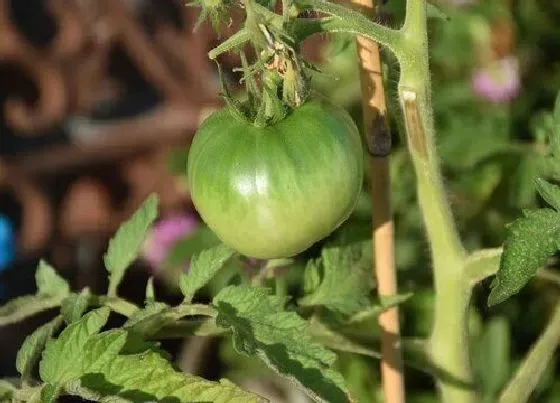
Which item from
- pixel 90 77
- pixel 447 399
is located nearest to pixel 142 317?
pixel 447 399

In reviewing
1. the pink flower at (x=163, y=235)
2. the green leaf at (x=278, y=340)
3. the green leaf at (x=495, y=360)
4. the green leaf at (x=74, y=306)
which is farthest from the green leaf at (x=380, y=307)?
the pink flower at (x=163, y=235)

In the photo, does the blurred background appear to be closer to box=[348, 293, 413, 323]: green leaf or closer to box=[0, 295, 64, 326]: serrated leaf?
box=[348, 293, 413, 323]: green leaf

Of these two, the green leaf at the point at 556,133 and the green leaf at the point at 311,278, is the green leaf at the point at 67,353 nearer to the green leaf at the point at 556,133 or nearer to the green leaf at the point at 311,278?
the green leaf at the point at 311,278

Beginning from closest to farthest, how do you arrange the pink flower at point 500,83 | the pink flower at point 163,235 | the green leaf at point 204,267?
1. the green leaf at point 204,267
2. the pink flower at point 500,83
3. the pink flower at point 163,235

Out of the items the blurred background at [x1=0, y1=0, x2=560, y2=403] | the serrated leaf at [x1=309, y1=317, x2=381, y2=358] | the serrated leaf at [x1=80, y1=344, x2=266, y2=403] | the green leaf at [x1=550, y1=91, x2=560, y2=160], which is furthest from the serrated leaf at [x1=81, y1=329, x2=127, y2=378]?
the blurred background at [x1=0, y1=0, x2=560, y2=403]

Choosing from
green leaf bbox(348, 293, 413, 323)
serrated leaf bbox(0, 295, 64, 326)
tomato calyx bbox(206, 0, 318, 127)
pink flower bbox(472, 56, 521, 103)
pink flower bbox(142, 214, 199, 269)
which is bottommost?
pink flower bbox(142, 214, 199, 269)

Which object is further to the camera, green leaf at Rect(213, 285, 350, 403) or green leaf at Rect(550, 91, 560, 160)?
green leaf at Rect(550, 91, 560, 160)

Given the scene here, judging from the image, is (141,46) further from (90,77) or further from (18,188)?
(18,188)
